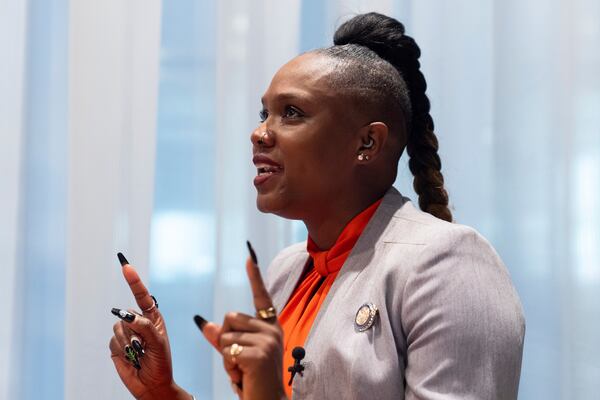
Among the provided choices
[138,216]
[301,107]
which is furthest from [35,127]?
[301,107]

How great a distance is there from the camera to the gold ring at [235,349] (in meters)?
0.97

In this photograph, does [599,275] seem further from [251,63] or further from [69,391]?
[69,391]

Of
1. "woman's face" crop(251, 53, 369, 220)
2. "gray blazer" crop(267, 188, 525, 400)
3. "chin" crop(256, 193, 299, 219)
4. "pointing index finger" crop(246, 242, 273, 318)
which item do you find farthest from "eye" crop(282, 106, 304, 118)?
"pointing index finger" crop(246, 242, 273, 318)

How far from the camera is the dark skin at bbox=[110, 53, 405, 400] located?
4.04ft

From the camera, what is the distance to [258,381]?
0.98 m

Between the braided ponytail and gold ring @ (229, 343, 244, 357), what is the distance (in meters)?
0.47

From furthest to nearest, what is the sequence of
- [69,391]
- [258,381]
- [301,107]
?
[69,391], [301,107], [258,381]

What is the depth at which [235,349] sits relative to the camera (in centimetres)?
98

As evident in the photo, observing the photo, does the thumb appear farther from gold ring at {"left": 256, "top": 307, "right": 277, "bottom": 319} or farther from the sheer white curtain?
the sheer white curtain

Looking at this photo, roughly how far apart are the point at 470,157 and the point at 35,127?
82cm

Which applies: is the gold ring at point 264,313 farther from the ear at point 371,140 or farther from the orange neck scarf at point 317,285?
the ear at point 371,140

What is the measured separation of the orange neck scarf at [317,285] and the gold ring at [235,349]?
0.73 ft

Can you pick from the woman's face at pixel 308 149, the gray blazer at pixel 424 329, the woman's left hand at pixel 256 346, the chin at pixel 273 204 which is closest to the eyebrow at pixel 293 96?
the woman's face at pixel 308 149

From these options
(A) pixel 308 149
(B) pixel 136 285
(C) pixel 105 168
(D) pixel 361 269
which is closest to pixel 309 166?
(A) pixel 308 149
